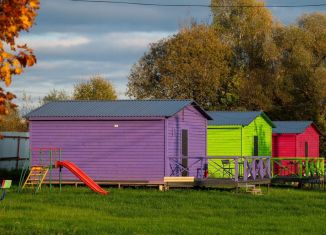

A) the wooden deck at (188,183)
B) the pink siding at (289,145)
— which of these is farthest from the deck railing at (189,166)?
the pink siding at (289,145)

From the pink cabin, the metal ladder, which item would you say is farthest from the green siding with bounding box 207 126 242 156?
the metal ladder

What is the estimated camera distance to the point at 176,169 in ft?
99.0

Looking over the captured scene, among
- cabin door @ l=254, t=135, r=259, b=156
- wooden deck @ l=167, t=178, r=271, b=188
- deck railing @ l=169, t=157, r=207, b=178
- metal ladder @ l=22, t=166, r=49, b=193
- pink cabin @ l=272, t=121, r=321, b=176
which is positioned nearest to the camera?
wooden deck @ l=167, t=178, r=271, b=188

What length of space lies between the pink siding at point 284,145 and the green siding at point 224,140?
791 cm

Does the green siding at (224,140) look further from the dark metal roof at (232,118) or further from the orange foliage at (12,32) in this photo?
the orange foliage at (12,32)

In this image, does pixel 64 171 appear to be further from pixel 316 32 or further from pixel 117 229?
pixel 316 32

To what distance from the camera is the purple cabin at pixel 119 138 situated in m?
29.5

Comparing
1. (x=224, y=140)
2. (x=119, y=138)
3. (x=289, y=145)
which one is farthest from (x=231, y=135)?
(x=289, y=145)

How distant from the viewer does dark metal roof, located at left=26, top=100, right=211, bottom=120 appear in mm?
29844

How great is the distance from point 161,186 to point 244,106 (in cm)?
3304

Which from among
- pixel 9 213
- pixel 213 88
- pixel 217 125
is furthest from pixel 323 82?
pixel 9 213

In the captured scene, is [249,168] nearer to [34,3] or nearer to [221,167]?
[221,167]

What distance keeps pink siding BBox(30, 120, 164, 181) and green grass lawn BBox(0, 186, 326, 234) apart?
233cm

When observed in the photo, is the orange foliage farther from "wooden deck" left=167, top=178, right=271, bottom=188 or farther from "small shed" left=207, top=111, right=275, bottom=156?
"small shed" left=207, top=111, right=275, bottom=156
